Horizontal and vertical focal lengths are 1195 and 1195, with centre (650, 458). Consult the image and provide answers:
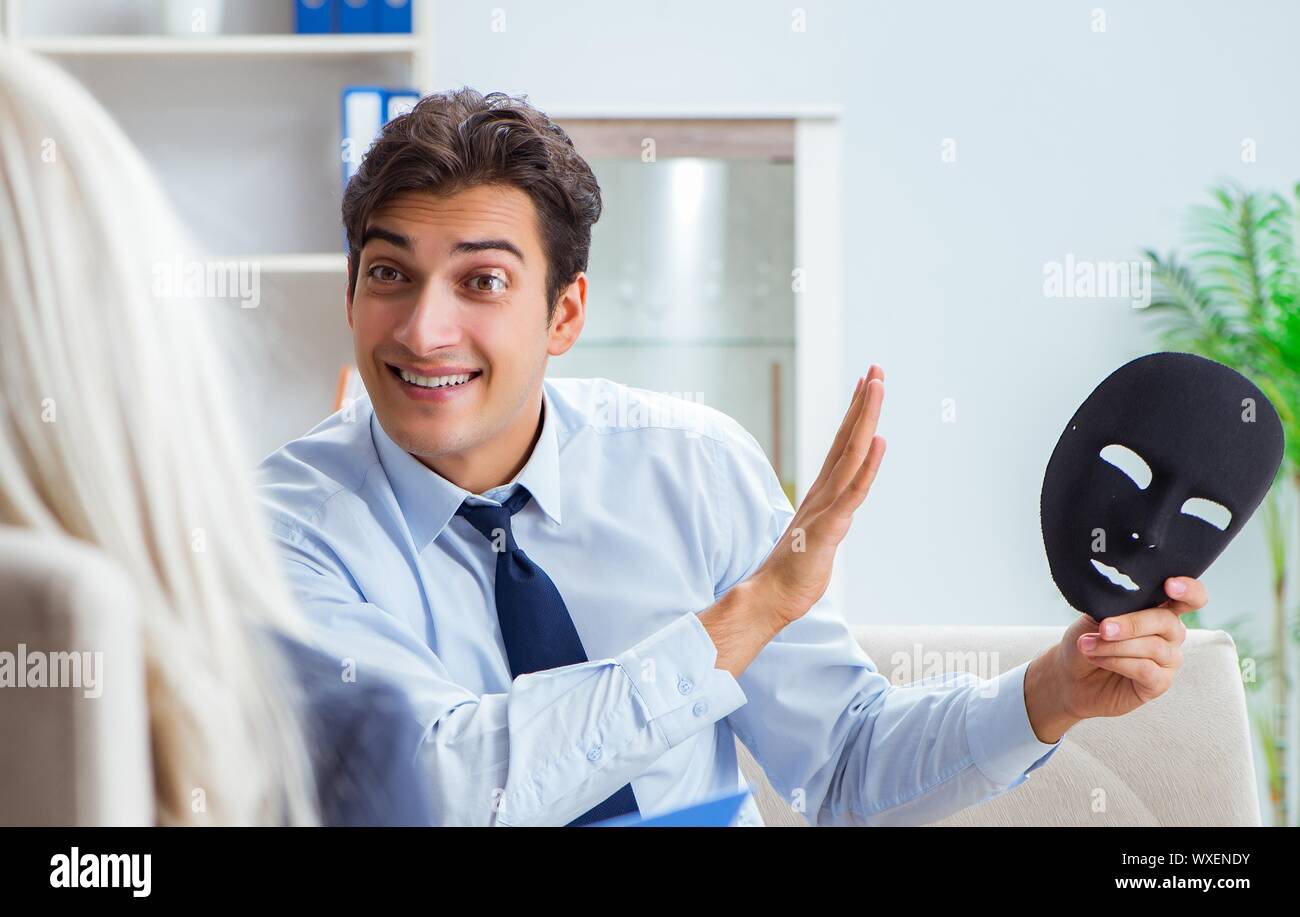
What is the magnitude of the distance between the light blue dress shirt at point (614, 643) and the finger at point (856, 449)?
138 millimetres

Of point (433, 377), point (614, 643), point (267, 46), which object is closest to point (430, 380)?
point (433, 377)

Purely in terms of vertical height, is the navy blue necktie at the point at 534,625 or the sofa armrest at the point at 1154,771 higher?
the navy blue necktie at the point at 534,625

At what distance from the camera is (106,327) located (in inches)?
16.3

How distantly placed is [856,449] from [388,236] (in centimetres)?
40

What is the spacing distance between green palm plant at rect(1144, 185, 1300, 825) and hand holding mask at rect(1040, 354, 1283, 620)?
1838 millimetres

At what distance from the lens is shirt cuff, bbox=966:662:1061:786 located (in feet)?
2.97

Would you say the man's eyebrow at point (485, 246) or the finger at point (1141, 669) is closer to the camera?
the finger at point (1141, 669)

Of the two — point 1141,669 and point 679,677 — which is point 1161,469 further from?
point 679,677

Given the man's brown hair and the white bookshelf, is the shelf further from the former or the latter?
the man's brown hair

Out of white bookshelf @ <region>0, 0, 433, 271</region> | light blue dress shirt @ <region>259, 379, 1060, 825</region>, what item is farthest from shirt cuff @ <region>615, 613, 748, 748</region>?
white bookshelf @ <region>0, 0, 433, 271</region>

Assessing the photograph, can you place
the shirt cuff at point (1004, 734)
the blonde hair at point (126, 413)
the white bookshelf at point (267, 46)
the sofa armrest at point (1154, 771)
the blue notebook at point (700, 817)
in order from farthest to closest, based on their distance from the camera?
the white bookshelf at point (267, 46) → the sofa armrest at point (1154, 771) → the shirt cuff at point (1004, 734) → the blue notebook at point (700, 817) → the blonde hair at point (126, 413)

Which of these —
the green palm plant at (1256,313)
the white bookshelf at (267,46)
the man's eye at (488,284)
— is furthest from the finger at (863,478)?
the green palm plant at (1256,313)

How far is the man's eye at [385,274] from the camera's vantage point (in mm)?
935

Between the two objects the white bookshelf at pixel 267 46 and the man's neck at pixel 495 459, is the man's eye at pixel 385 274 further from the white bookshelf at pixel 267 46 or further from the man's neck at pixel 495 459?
the white bookshelf at pixel 267 46
